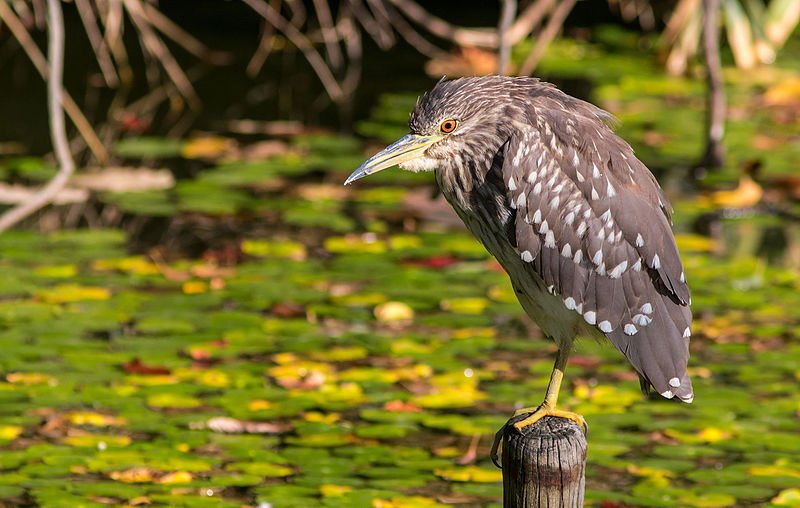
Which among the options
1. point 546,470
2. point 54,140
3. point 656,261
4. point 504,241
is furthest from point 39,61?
point 546,470

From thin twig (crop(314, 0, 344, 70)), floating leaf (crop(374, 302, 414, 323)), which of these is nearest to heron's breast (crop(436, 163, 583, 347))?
floating leaf (crop(374, 302, 414, 323))

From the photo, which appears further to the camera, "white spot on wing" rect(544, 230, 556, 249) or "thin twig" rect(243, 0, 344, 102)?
"thin twig" rect(243, 0, 344, 102)

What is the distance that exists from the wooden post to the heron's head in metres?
0.89

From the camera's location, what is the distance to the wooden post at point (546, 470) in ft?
10.2

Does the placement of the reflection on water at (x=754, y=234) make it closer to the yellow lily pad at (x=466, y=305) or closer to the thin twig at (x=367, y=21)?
the yellow lily pad at (x=466, y=305)

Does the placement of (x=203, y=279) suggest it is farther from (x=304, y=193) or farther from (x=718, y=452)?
(x=718, y=452)

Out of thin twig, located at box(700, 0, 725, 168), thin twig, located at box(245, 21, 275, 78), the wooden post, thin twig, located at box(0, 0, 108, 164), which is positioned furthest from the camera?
thin twig, located at box(245, 21, 275, 78)

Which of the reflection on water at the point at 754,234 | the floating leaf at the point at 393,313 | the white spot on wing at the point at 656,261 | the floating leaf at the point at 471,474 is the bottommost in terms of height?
the floating leaf at the point at 471,474

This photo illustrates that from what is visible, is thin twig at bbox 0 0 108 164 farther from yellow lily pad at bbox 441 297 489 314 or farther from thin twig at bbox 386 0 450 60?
thin twig at bbox 386 0 450 60

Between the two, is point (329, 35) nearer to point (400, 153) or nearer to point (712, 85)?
point (712, 85)

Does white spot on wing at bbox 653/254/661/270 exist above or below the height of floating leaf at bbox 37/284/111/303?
below

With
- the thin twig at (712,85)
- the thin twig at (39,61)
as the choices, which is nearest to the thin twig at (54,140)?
the thin twig at (39,61)

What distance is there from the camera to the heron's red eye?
11.9 ft

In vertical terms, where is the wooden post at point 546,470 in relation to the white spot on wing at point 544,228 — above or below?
below
